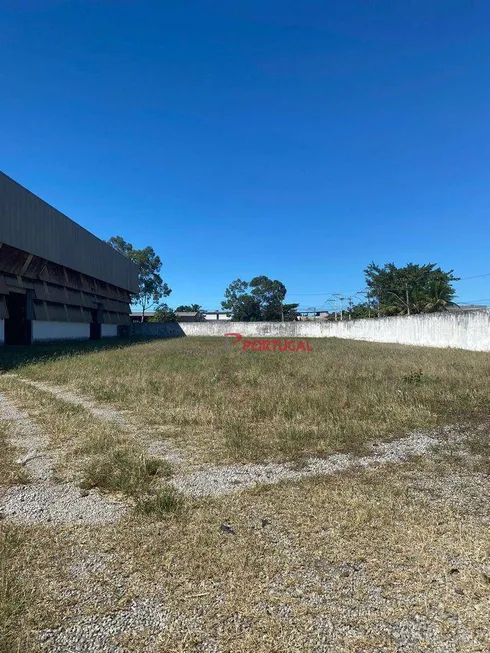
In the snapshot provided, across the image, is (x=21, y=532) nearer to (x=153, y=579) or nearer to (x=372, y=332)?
(x=153, y=579)

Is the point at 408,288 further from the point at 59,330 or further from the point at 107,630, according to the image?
the point at 107,630

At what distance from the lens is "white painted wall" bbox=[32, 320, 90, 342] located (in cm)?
2298

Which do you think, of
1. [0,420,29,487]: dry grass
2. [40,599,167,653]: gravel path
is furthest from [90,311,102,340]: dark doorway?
[40,599,167,653]: gravel path

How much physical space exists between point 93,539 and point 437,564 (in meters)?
2.08

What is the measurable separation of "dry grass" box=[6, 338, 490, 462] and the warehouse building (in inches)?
430

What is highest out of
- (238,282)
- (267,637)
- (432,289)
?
(238,282)

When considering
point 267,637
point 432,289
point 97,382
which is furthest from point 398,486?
point 432,289

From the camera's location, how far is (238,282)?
7000cm

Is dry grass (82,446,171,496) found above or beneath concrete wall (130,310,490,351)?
beneath

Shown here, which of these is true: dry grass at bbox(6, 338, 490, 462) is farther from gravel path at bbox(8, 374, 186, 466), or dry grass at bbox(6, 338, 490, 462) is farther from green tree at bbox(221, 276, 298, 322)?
green tree at bbox(221, 276, 298, 322)

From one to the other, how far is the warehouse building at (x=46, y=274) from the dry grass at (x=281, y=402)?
1091 cm

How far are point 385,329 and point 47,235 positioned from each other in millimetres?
25105

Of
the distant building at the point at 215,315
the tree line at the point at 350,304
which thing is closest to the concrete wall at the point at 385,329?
the tree line at the point at 350,304

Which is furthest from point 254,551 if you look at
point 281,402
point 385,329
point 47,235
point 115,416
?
point 385,329
